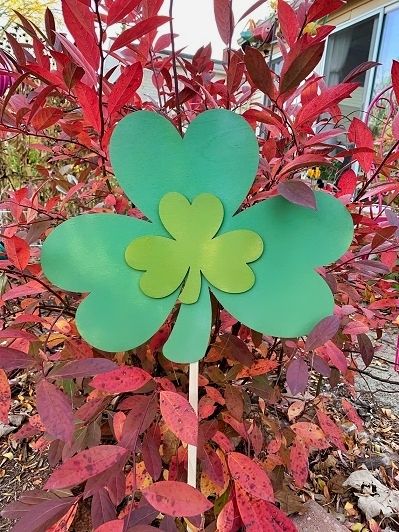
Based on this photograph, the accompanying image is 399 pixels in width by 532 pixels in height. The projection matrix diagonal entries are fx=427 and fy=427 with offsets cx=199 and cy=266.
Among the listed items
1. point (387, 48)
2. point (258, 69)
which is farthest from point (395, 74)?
point (387, 48)

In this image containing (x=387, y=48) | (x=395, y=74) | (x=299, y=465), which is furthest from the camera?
(x=387, y=48)

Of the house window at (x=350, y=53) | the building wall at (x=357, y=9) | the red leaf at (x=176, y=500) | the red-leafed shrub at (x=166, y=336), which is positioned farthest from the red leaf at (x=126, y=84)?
the house window at (x=350, y=53)

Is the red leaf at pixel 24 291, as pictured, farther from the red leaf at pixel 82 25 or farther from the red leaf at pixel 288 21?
the red leaf at pixel 288 21

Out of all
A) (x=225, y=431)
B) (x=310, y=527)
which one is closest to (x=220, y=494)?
(x=225, y=431)

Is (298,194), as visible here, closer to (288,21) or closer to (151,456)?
(288,21)

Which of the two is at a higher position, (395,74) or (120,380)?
(395,74)

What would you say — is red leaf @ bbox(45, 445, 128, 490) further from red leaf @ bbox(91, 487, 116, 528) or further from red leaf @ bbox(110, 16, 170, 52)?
red leaf @ bbox(110, 16, 170, 52)

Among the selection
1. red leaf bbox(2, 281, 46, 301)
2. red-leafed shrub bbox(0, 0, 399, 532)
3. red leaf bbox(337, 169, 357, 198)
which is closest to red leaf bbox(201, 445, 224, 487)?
red-leafed shrub bbox(0, 0, 399, 532)
